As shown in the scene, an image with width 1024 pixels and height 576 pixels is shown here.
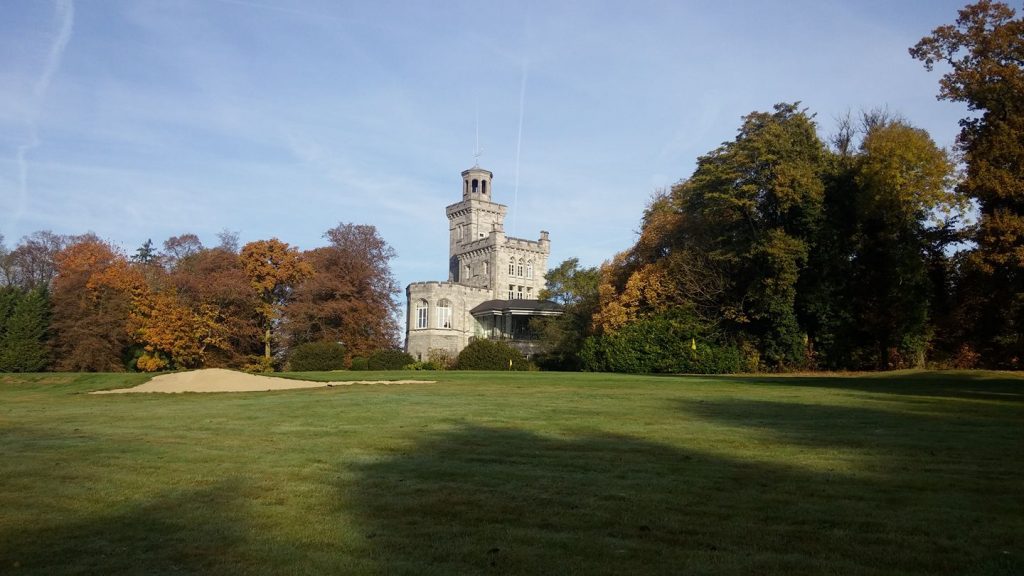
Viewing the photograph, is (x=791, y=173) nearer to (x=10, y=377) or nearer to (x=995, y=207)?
(x=995, y=207)

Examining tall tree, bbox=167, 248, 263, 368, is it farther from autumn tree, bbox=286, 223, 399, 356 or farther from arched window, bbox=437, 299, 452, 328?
arched window, bbox=437, 299, 452, 328

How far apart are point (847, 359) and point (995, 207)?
15902 millimetres

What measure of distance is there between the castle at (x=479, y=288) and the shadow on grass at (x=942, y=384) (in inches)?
Answer: 1462

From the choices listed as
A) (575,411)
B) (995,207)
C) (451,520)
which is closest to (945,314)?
(995,207)

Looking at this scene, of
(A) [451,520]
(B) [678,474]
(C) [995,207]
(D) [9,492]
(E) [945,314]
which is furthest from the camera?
(E) [945,314]

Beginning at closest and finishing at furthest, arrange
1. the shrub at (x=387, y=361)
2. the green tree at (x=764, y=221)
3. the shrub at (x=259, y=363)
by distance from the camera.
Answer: the green tree at (x=764, y=221)
the shrub at (x=387, y=361)
the shrub at (x=259, y=363)

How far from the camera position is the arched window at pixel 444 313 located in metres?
72.5

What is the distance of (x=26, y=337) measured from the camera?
2058 inches


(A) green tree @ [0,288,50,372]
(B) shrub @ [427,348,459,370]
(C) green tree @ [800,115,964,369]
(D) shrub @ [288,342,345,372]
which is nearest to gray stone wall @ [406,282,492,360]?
(B) shrub @ [427,348,459,370]

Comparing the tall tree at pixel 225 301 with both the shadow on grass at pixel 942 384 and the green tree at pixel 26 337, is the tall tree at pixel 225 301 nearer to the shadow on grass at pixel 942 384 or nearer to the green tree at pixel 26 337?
the green tree at pixel 26 337

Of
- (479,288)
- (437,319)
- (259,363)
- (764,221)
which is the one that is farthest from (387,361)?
(479,288)

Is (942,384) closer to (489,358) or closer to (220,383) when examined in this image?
(220,383)

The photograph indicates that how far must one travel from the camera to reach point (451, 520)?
20.6 feet

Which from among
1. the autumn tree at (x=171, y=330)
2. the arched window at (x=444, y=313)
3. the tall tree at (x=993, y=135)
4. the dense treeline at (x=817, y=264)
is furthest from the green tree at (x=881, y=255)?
the arched window at (x=444, y=313)
